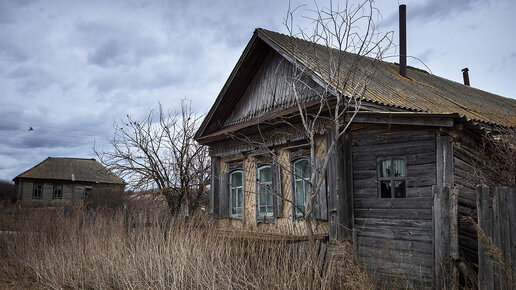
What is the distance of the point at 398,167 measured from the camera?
7.68m

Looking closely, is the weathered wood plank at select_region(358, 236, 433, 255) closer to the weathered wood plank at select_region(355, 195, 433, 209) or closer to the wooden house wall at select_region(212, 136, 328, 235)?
the weathered wood plank at select_region(355, 195, 433, 209)

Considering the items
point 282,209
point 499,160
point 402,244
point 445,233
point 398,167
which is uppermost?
point 499,160

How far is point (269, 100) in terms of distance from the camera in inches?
436

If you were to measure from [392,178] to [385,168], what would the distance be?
25cm

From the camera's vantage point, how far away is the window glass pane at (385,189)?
25.7 feet

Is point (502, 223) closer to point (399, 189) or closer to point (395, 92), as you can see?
point (399, 189)

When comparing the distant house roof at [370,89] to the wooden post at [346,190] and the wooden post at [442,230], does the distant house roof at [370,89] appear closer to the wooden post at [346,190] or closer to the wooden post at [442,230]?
the wooden post at [346,190]

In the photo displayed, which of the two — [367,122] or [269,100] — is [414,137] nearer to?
[367,122]

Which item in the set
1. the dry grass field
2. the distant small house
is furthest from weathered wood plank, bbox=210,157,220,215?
the distant small house

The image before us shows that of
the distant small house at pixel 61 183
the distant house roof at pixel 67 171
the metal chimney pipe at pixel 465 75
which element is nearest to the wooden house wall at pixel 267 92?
the metal chimney pipe at pixel 465 75

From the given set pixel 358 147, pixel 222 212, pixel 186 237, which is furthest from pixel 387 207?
pixel 222 212

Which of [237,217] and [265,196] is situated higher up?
[265,196]

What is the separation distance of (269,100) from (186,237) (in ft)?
17.8

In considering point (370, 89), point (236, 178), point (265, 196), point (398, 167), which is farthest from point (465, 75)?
point (398, 167)
